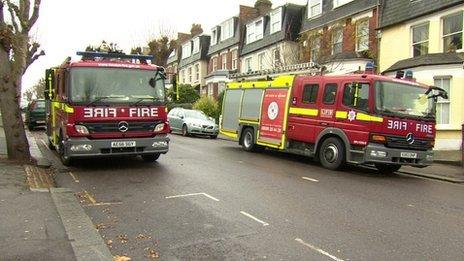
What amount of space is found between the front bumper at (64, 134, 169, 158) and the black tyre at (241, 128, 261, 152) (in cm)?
534

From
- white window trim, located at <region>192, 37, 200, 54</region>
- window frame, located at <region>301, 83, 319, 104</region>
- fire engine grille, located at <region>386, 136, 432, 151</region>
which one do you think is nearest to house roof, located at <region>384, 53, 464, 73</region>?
window frame, located at <region>301, 83, 319, 104</region>

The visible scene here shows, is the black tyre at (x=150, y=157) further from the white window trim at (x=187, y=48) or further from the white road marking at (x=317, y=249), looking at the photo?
the white window trim at (x=187, y=48)

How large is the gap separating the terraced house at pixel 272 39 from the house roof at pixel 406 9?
5696 mm

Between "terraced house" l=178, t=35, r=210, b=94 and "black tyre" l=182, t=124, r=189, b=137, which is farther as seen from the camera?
"terraced house" l=178, t=35, r=210, b=94

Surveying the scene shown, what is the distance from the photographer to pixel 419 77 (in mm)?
19250

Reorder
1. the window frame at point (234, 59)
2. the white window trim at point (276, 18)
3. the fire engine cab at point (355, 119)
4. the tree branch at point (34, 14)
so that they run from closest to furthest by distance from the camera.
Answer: the tree branch at point (34, 14)
the fire engine cab at point (355, 119)
the white window trim at point (276, 18)
the window frame at point (234, 59)

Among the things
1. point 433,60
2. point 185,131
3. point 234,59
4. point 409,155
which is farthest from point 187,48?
point 409,155

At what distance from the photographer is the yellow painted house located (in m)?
18.7

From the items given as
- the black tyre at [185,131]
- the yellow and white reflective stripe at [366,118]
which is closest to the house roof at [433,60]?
the yellow and white reflective stripe at [366,118]

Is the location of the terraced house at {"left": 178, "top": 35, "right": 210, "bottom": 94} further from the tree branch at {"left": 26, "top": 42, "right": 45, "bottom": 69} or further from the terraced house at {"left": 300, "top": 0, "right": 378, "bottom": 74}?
the tree branch at {"left": 26, "top": 42, "right": 45, "bottom": 69}

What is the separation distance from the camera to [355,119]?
12375 millimetres

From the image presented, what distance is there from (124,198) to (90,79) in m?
3.92

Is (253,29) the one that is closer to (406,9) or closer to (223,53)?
(223,53)

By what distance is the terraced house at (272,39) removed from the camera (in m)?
31.6
